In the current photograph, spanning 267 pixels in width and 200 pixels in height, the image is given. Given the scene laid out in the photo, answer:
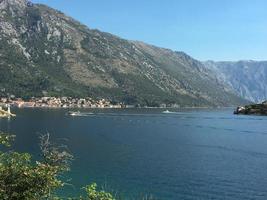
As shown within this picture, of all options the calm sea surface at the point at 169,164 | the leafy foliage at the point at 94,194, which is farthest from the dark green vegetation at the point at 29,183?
the calm sea surface at the point at 169,164

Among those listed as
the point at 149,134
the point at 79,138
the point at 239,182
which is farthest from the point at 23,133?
the point at 239,182

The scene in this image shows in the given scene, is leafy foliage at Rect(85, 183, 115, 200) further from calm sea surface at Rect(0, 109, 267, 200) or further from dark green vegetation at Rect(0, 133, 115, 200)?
calm sea surface at Rect(0, 109, 267, 200)

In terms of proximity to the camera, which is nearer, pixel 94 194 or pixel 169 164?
pixel 94 194

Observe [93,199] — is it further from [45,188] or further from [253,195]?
[253,195]

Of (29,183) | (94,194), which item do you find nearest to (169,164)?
(94,194)

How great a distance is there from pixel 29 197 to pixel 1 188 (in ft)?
5.96

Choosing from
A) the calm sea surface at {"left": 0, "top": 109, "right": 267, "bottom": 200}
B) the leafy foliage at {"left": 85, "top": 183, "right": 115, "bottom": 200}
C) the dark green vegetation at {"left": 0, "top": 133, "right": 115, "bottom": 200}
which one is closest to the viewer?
the dark green vegetation at {"left": 0, "top": 133, "right": 115, "bottom": 200}

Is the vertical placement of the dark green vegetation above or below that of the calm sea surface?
above

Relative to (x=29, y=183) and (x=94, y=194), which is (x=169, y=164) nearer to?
(x=94, y=194)

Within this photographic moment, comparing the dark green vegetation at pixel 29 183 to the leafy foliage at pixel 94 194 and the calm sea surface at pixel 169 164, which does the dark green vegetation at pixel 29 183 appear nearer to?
the leafy foliage at pixel 94 194

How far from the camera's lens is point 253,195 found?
7725 cm

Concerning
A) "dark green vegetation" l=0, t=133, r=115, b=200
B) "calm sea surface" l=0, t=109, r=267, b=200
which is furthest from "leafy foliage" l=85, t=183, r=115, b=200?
"calm sea surface" l=0, t=109, r=267, b=200

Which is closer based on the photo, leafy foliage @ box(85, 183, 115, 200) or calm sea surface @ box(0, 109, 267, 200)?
leafy foliage @ box(85, 183, 115, 200)

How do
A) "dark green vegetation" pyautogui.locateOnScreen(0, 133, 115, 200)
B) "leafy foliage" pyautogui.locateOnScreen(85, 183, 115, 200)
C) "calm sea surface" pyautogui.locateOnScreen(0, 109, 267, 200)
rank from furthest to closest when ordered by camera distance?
1. "calm sea surface" pyautogui.locateOnScreen(0, 109, 267, 200)
2. "leafy foliage" pyautogui.locateOnScreen(85, 183, 115, 200)
3. "dark green vegetation" pyautogui.locateOnScreen(0, 133, 115, 200)
